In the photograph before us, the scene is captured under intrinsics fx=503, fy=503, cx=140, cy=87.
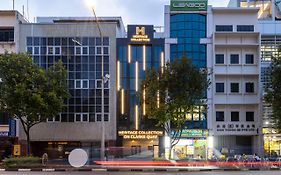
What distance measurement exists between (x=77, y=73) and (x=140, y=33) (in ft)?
28.7

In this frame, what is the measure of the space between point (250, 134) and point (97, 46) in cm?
2056

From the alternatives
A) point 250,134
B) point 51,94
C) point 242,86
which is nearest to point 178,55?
point 242,86

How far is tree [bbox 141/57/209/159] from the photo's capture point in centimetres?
4762

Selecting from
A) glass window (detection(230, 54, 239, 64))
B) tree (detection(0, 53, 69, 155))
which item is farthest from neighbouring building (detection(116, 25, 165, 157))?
tree (detection(0, 53, 69, 155))

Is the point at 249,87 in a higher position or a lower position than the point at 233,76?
lower

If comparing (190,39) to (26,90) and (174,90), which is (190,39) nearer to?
(174,90)

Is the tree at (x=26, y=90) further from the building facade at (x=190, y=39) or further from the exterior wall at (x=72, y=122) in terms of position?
the building facade at (x=190, y=39)

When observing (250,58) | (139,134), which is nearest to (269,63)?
(250,58)

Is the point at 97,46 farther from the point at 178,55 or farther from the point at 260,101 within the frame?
the point at 260,101

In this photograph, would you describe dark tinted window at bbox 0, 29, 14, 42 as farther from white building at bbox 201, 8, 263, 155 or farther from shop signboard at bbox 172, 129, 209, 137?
shop signboard at bbox 172, 129, 209, 137

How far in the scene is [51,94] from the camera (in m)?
49.8

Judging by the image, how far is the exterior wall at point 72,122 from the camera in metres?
57.8

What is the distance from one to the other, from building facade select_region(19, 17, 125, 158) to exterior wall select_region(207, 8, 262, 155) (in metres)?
11.6

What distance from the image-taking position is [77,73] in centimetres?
5869
